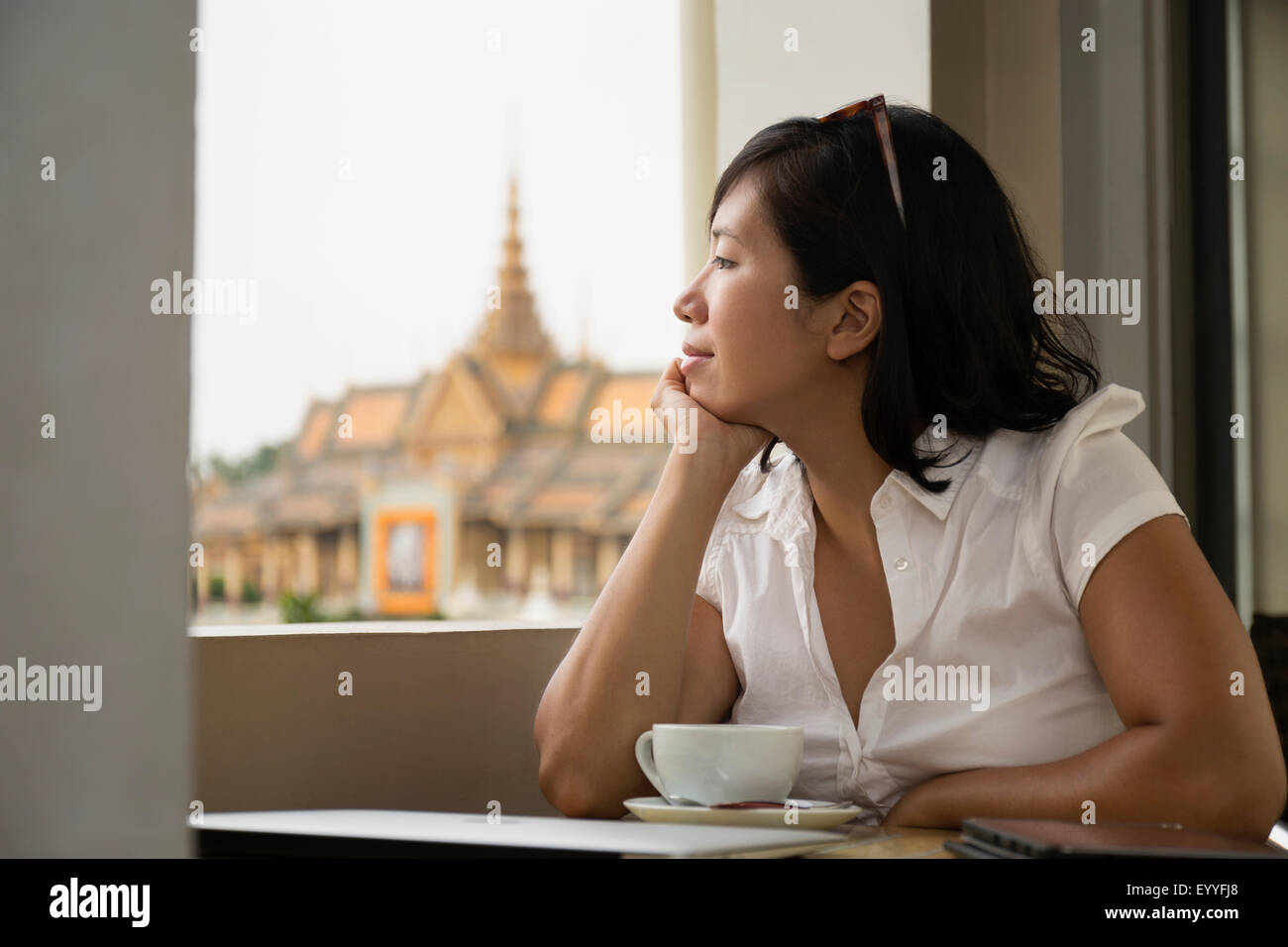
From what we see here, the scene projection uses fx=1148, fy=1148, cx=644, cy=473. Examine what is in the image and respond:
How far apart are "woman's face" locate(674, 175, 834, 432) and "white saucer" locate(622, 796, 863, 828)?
1.67 ft

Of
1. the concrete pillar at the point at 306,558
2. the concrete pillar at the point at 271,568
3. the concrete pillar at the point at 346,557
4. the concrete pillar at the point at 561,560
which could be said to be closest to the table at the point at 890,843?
the concrete pillar at the point at 561,560

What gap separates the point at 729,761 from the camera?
83cm

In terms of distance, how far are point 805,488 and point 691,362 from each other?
190mm

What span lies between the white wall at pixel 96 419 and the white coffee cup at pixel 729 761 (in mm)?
375

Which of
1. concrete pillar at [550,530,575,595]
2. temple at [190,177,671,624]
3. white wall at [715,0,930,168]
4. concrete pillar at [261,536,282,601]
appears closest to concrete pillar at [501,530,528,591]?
temple at [190,177,671,624]

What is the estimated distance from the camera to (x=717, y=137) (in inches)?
78.5

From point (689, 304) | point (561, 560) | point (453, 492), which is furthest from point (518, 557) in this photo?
point (689, 304)

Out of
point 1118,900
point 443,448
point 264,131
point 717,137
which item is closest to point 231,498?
point 443,448

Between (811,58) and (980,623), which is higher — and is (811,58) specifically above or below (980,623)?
above

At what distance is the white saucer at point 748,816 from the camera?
766 mm

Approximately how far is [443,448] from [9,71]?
70.2ft

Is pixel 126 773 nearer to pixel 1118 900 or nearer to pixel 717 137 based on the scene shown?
pixel 1118 900

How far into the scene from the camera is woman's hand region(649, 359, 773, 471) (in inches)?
48.9

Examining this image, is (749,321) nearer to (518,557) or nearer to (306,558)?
(518,557)
